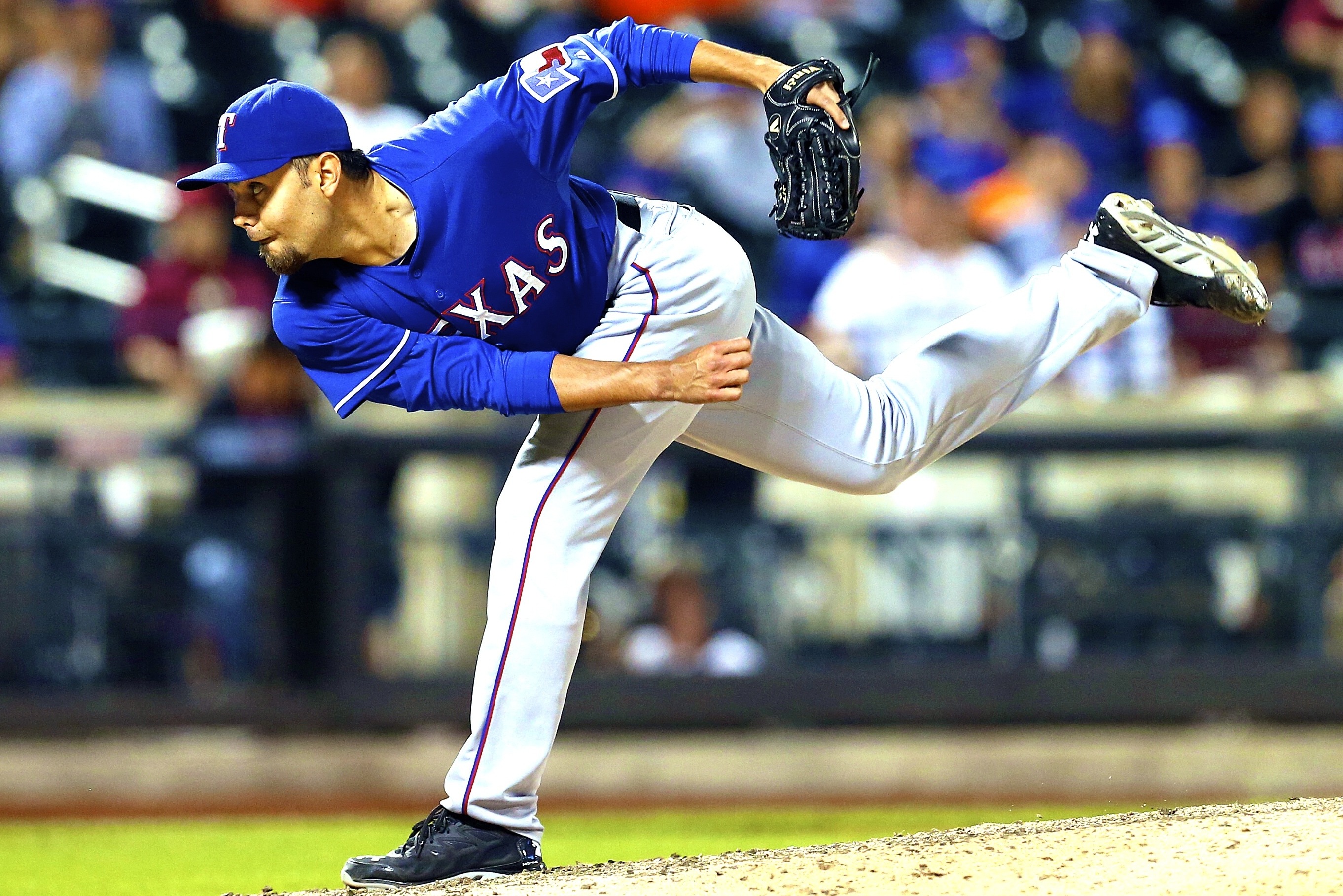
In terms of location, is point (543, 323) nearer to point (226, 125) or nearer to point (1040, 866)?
point (226, 125)

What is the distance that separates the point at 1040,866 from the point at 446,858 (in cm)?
108

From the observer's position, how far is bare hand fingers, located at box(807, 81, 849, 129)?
3219 mm

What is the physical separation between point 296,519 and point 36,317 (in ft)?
4.42

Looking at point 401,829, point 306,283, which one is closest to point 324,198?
point 306,283

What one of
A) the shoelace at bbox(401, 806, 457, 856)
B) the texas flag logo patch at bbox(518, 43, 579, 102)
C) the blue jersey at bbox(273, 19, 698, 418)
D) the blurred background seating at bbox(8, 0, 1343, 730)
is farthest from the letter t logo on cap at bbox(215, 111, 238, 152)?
the blurred background seating at bbox(8, 0, 1343, 730)

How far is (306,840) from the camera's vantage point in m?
5.32

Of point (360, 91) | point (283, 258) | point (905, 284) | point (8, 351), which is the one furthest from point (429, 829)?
point (360, 91)

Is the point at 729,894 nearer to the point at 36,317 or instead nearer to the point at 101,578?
the point at 101,578

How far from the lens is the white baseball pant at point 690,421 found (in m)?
3.17

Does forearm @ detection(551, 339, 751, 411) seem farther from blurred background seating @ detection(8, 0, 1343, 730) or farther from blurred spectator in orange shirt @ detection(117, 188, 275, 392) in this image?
blurred spectator in orange shirt @ detection(117, 188, 275, 392)

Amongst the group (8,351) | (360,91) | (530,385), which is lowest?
(530,385)

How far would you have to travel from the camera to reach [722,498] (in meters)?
6.20

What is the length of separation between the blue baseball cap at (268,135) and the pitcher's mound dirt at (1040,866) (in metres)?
1.31

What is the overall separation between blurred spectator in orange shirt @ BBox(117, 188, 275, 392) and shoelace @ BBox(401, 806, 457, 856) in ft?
11.6
